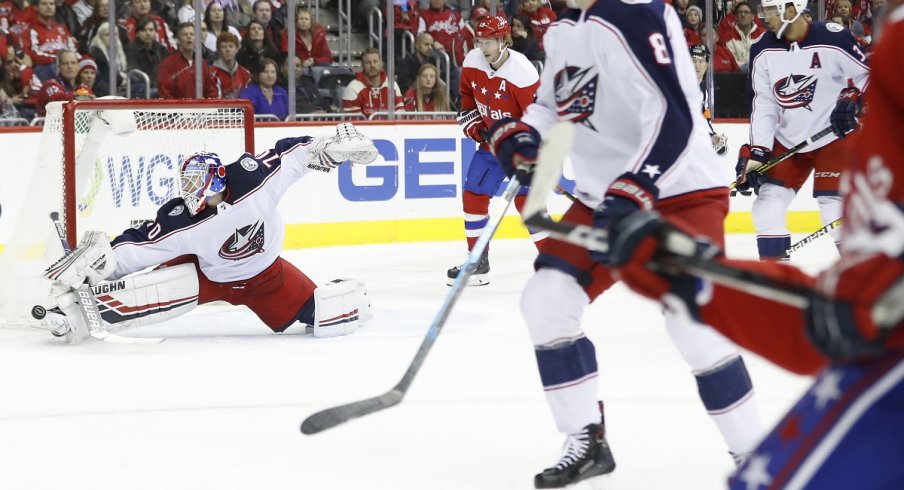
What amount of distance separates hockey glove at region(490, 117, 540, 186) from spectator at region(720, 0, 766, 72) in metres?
6.59

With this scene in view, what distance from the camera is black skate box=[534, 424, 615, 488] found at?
243 centimetres

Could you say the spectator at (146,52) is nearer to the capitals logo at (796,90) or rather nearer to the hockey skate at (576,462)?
the capitals logo at (796,90)

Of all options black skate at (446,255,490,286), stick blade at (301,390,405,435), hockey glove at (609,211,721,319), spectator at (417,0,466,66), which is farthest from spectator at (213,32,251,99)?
hockey glove at (609,211,721,319)

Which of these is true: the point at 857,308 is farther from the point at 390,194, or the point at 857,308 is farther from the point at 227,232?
the point at 390,194

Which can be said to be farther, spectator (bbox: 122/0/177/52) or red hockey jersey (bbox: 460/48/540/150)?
spectator (bbox: 122/0/177/52)

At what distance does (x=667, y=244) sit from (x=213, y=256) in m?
3.14

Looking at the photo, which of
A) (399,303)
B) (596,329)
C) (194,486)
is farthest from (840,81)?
(194,486)

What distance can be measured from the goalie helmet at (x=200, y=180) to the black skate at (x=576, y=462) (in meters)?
2.09

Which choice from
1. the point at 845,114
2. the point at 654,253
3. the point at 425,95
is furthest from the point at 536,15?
the point at 654,253

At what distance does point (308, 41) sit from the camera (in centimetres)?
753

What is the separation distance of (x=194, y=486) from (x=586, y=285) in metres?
0.93

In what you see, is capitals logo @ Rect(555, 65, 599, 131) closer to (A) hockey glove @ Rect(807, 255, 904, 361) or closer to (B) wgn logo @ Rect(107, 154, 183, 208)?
(A) hockey glove @ Rect(807, 255, 904, 361)

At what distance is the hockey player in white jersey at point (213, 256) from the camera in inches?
166

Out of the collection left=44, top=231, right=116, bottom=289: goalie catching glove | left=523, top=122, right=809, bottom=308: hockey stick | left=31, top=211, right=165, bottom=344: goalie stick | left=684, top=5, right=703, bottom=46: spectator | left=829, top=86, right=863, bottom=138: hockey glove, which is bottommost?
left=31, top=211, right=165, bottom=344: goalie stick
